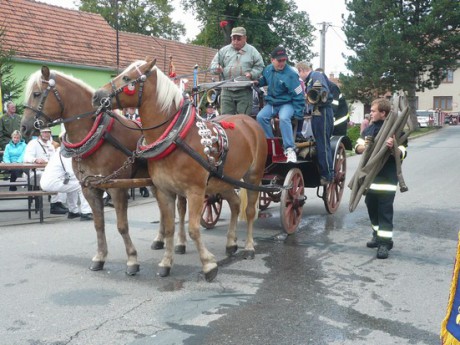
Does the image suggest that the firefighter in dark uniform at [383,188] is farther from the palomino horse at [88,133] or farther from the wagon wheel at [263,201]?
the palomino horse at [88,133]

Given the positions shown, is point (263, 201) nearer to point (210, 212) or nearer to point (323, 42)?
point (210, 212)

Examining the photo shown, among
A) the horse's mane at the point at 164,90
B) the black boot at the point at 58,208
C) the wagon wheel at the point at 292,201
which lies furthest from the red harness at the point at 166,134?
the black boot at the point at 58,208

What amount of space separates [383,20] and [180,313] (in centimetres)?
3226

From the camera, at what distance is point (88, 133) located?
18.2 feet

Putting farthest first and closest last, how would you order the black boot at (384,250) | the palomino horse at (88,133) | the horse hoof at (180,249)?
the horse hoof at (180,249), the black boot at (384,250), the palomino horse at (88,133)

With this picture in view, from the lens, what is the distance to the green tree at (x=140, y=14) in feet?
152

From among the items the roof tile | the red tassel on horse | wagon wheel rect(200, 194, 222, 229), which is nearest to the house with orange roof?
the roof tile

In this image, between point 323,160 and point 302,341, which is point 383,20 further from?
point 302,341

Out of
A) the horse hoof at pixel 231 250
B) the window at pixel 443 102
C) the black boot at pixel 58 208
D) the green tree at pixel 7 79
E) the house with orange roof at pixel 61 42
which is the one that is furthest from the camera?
the window at pixel 443 102

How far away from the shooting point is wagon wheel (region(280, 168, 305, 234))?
6992 mm

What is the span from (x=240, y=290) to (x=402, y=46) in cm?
2842

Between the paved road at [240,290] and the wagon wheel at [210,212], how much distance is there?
16 cm

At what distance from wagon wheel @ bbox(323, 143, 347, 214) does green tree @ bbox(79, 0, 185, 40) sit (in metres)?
40.1

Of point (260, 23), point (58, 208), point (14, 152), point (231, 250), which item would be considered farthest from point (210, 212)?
point (260, 23)
